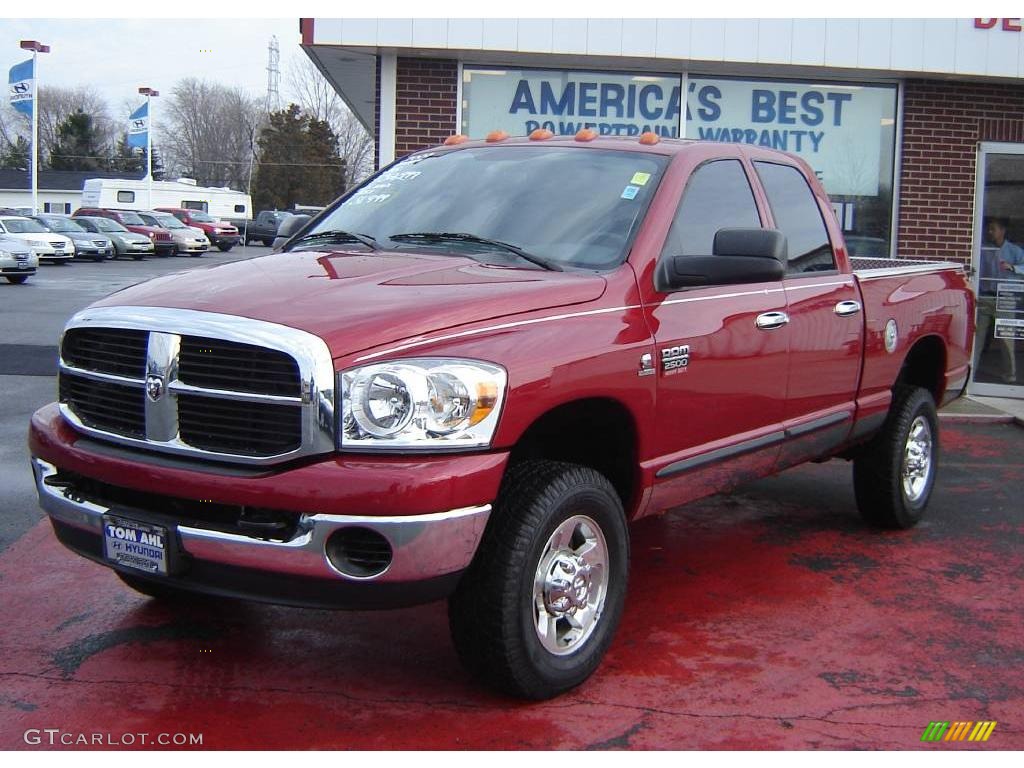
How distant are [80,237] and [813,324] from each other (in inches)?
1487

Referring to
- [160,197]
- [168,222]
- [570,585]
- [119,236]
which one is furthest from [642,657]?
[160,197]

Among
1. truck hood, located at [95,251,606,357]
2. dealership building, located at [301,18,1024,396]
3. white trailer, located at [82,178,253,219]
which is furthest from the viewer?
white trailer, located at [82,178,253,219]

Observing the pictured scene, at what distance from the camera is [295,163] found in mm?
69750

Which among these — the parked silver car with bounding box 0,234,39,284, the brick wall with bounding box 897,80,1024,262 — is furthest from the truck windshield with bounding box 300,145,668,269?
the parked silver car with bounding box 0,234,39,284

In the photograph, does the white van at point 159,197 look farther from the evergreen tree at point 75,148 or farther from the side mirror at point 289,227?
the side mirror at point 289,227

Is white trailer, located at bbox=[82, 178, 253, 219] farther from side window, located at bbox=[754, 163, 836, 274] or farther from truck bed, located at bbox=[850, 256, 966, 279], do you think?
side window, located at bbox=[754, 163, 836, 274]

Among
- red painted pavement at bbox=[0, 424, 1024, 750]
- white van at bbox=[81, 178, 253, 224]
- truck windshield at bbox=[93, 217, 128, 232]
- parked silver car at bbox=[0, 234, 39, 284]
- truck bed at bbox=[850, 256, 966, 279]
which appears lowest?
red painted pavement at bbox=[0, 424, 1024, 750]

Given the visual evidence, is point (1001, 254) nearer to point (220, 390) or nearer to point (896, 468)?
point (896, 468)

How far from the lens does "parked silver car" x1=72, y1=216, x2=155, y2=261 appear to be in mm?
41844

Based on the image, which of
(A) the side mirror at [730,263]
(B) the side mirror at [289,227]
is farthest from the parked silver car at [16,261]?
(A) the side mirror at [730,263]

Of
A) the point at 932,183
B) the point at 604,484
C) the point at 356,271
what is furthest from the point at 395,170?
the point at 932,183

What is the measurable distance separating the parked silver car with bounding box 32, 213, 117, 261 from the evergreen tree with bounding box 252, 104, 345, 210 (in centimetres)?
2960

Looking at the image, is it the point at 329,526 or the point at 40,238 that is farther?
the point at 40,238

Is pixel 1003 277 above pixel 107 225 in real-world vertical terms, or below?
below
